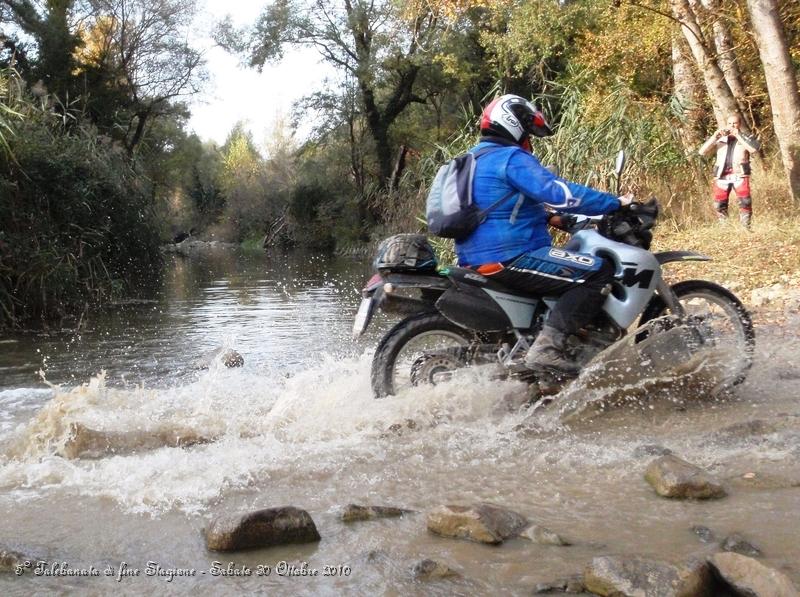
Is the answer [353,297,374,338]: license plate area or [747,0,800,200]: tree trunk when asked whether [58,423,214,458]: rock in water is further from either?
[747,0,800,200]: tree trunk

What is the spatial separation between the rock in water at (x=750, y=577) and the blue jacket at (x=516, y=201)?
2.72 metres

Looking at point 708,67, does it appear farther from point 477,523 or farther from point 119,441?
point 477,523

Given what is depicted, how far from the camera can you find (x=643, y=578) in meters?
3.00

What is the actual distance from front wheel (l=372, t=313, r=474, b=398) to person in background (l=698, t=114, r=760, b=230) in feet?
24.8

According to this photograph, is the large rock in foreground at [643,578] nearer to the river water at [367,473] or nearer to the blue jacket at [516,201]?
A: the river water at [367,473]

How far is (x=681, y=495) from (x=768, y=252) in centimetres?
724

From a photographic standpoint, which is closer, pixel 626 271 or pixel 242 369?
pixel 626 271

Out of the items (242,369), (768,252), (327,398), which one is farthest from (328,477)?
(768,252)

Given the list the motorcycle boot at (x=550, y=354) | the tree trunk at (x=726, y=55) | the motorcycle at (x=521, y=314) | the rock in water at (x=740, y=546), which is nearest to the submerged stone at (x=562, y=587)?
the rock in water at (x=740, y=546)

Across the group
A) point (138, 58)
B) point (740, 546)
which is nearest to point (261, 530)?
point (740, 546)

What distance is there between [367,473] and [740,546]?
2.04 meters

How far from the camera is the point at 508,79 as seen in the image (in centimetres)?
3041

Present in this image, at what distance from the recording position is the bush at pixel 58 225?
11.7 meters

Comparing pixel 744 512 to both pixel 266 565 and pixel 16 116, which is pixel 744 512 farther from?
pixel 16 116
